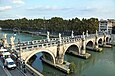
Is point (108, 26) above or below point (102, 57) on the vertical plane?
above

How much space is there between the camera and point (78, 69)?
4300 cm

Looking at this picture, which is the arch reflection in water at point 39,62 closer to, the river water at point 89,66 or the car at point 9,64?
the river water at point 89,66

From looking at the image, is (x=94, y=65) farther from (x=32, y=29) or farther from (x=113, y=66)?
(x=32, y=29)

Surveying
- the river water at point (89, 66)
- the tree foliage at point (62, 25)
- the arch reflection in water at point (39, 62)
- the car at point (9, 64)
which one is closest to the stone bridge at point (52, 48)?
the arch reflection in water at point (39, 62)

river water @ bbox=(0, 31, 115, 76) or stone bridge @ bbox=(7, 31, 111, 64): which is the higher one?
stone bridge @ bbox=(7, 31, 111, 64)

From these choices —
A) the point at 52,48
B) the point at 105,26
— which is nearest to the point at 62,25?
the point at 105,26

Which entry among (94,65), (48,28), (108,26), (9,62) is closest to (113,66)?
(94,65)

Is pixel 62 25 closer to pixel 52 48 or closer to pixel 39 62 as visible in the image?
pixel 39 62

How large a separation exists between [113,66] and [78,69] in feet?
27.5

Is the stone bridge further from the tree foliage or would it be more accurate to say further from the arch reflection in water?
the tree foliage

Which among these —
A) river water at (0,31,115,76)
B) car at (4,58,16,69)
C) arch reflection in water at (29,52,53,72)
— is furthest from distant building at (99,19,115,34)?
car at (4,58,16,69)

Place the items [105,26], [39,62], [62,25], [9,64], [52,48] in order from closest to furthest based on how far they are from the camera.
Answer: [9,64] < [52,48] < [39,62] < [105,26] < [62,25]

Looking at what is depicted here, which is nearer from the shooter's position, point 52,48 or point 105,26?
point 52,48

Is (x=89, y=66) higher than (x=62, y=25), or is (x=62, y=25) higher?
(x=62, y=25)
